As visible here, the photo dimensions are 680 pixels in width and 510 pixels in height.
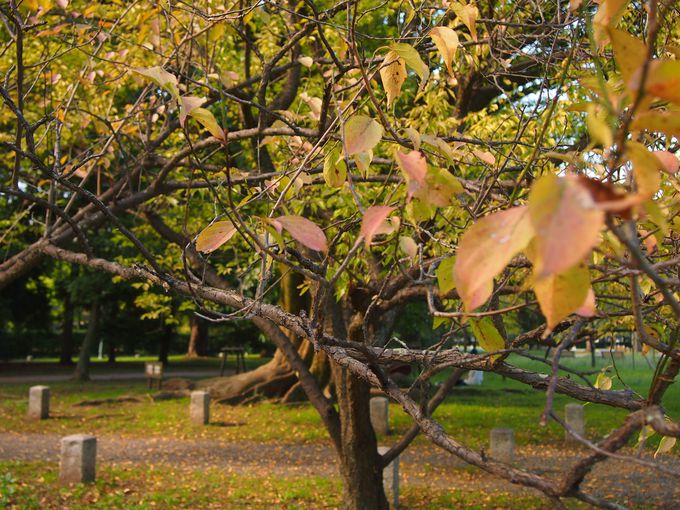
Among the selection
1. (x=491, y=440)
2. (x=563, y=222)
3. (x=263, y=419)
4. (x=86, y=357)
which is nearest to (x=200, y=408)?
(x=263, y=419)

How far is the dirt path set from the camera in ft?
33.6

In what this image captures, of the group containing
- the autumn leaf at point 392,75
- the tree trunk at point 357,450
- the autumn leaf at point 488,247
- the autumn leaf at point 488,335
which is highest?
the autumn leaf at point 392,75

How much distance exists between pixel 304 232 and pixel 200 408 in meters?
15.1

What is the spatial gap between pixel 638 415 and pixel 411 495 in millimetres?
8814

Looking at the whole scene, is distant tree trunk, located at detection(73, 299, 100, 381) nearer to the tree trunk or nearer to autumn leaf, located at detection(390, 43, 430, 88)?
the tree trunk

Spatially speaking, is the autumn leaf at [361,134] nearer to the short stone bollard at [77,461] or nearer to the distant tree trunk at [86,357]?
the short stone bollard at [77,461]

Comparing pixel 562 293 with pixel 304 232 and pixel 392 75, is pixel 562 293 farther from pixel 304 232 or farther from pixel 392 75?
pixel 392 75

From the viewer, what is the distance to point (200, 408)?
1575 centimetres

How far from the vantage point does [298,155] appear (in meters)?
3.58

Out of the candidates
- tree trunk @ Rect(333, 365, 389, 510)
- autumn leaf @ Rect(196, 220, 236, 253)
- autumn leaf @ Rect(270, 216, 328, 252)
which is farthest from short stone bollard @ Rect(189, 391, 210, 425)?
autumn leaf @ Rect(270, 216, 328, 252)

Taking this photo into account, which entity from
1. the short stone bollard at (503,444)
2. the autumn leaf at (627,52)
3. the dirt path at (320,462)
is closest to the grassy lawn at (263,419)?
the dirt path at (320,462)

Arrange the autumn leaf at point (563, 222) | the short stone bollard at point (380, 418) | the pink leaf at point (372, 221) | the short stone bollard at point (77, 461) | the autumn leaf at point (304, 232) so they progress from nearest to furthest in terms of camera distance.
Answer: the autumn leaf at point (563, 222) < the pink leaf at point (372, 221) < the autumn leaf at point (304, 232) < the short stone bollard at point (77, 461) < the short stone bollard at point (380, 418)

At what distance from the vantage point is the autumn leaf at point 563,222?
67cm

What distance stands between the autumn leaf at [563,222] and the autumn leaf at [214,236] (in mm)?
949
